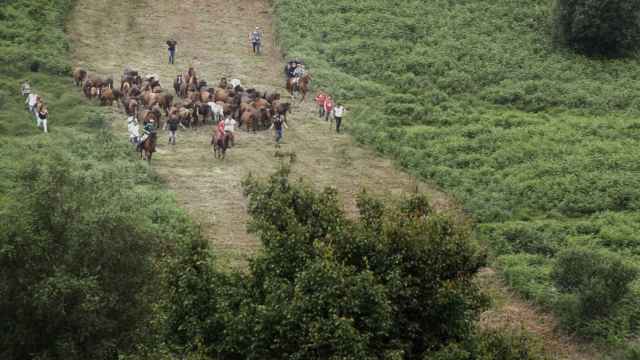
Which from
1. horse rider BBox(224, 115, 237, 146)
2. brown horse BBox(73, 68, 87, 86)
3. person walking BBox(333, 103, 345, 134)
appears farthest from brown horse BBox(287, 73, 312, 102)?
brown horse BBox(73, 68, 87, 86)

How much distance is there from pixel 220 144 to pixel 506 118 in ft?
45.2

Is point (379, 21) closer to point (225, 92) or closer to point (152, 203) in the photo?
point (225, 92)

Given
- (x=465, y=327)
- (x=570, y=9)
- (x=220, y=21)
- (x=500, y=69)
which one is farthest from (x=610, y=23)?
(x=465, y=327)

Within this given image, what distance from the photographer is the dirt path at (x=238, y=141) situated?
2877 centimetres

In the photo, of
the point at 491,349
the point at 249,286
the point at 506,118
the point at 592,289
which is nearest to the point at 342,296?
the point at 249,286

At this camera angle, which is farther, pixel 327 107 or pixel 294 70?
pixel 294 70

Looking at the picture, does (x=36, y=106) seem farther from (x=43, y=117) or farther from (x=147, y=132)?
(x=147, y=132)

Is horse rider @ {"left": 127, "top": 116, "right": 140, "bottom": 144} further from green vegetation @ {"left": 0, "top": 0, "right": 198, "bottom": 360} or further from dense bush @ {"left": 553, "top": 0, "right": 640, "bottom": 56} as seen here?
dense bush @ {"left": 553, "top": 0, "right": 640, "bottom": 56}

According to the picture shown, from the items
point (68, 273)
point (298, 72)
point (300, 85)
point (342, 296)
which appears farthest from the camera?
point (298, 72)

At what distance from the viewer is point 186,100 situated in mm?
38594

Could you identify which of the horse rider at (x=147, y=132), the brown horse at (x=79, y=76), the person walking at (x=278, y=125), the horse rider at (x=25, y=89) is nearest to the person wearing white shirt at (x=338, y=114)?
the person walking at (x=278, y=125)

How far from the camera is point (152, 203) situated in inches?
1140

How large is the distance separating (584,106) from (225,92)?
1672cm

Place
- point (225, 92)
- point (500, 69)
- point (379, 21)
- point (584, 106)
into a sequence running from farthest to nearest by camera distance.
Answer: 1. point (379, 21)
2. point (500, 69)
3. point (584, 106)
4. point (225, 92)
